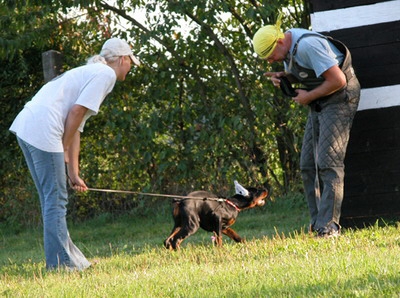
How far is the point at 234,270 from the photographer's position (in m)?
6.00

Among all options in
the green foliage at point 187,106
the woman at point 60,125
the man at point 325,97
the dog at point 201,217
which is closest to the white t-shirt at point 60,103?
the woman at point 60,125

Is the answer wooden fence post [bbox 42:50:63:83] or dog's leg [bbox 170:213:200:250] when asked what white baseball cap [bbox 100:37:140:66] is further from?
wooden fence post [bbox 42:50:63:83]

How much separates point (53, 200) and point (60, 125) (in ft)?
1.88

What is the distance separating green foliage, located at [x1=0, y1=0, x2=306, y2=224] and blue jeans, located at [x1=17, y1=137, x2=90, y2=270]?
453 cm

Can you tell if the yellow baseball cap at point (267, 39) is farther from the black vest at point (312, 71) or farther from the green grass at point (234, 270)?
the green grass at point (234, 270)

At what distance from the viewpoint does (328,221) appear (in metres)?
7.84

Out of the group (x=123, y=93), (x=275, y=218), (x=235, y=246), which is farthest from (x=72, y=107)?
(x=123, y=93)

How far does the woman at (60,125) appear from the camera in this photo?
22.6 ft

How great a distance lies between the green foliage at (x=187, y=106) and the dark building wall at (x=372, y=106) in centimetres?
283

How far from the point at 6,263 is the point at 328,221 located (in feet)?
10.0

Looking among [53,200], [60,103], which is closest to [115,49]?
[60,103]

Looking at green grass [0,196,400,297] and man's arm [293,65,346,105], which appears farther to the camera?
man's arm [293,65,346,105]

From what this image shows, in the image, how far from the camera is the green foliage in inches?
462

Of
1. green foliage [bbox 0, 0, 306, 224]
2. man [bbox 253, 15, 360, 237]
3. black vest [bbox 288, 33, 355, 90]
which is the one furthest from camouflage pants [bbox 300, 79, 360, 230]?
green foliage [bbox 0, 0, 306, 224]
